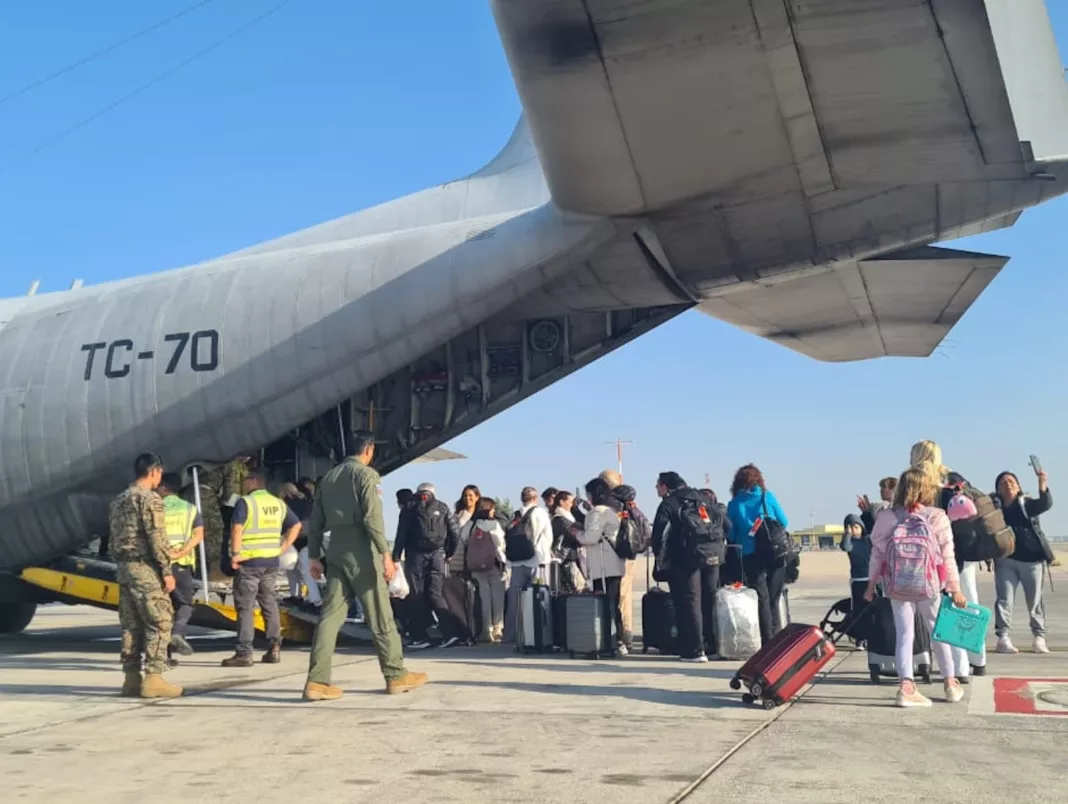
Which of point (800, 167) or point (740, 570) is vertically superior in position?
point (800, 167)

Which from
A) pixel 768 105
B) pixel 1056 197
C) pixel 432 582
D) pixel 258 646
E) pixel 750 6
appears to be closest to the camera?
pixel 750 6

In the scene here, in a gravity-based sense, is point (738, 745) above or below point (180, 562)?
below

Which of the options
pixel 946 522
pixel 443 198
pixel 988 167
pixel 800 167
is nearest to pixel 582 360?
pixel 443 198

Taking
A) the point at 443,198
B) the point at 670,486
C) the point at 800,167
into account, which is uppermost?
the point at 443,198

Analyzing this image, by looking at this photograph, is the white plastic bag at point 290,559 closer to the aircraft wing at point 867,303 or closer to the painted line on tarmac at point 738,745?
the aircraft wing at point 867,303

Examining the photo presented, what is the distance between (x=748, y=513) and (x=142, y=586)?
5.01 metres

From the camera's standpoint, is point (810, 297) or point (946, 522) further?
point (810, 297)

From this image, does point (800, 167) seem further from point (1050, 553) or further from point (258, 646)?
point (258, 646)

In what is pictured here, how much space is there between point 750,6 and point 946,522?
3519 millimetres

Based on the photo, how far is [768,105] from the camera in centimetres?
754

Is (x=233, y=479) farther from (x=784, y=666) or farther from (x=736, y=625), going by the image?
(x=784, y=666)

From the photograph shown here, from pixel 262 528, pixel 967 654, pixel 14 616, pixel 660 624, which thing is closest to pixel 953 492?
pixel 967 654

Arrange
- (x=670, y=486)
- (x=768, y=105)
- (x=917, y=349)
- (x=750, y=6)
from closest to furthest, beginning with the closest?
(x=750, y=6), (x=768, y=105), (x=670, y=486), (x=917, y=349)

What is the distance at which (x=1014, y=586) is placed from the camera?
31.5ft
